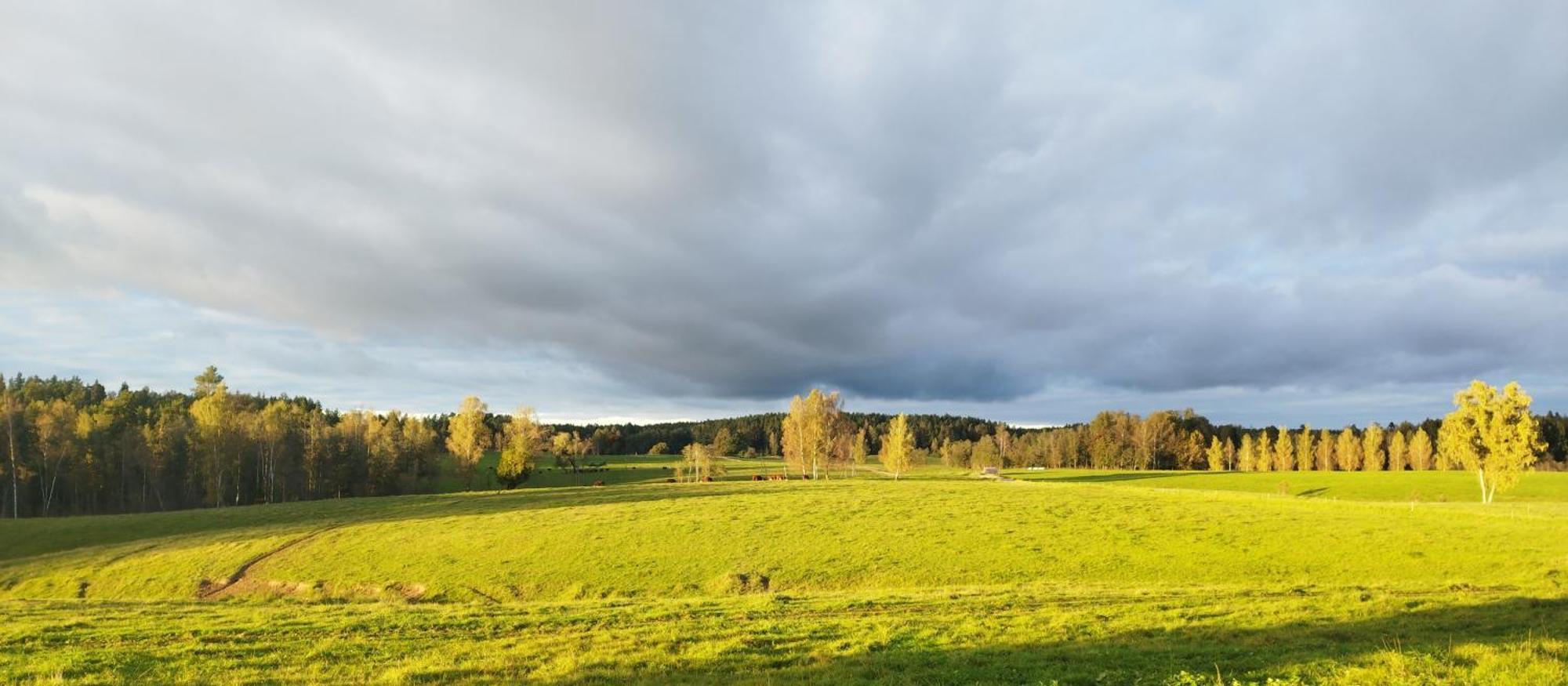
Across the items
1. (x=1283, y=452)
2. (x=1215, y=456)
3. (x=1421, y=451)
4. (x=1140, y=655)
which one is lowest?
(x=1215, y=456)

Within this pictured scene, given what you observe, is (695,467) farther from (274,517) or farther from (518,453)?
(274,517)

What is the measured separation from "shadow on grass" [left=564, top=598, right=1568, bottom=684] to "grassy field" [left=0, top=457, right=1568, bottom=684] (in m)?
0.09

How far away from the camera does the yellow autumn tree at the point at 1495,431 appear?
6241 centimetres

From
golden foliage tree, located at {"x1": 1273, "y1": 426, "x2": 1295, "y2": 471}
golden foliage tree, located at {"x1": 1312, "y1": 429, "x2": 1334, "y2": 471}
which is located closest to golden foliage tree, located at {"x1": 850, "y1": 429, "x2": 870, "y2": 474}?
golden foliage tree, located at {"x1": 1273, "y1": 426, "x2": 1295, "y2": 471}

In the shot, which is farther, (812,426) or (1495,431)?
(812,426)

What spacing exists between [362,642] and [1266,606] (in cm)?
2366

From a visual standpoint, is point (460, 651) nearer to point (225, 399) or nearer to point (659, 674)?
point (659, 674)

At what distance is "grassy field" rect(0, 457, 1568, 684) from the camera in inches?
502

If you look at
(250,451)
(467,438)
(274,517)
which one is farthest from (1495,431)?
(250,451)

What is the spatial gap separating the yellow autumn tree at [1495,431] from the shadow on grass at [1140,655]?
67874 mm

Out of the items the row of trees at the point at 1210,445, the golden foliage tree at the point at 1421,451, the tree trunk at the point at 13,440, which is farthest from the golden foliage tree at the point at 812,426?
the golden foliage tree at the point at 1421,451

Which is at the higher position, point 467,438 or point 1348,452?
point 467,438

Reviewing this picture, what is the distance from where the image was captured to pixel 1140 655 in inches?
516

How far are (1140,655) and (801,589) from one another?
2042 cm
